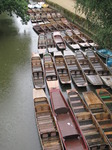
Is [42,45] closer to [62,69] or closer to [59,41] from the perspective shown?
[59,41]

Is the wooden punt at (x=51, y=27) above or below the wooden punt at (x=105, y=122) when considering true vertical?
above

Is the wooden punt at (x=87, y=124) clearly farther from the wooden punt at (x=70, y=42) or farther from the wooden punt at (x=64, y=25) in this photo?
the wooden punt at (x=64, y=25)

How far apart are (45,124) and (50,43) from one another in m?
13.7

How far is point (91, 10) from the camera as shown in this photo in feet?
43.5

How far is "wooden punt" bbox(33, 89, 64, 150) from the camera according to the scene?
Result: 11.2 m

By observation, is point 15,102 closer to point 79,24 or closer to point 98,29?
point 98,29

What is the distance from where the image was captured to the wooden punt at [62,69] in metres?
17.2

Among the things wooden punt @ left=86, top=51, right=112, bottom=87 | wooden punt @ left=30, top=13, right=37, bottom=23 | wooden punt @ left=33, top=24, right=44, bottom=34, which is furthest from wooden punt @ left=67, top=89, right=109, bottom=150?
wooden punt @ left=30, top=13, right=37, bottom=23

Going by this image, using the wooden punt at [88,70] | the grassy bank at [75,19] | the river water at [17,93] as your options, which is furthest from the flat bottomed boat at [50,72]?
the grassy bank at [75,19]

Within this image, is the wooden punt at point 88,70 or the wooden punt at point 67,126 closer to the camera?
the wooden punt at point 67,126

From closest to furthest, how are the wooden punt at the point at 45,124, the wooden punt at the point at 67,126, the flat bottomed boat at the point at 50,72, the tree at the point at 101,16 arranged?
the wooden punt at the point at 67,126 → the wooden punt at the point at 45,124 → the tree at the point at 101,16 → the flat bottomed boat at the point at 50,72

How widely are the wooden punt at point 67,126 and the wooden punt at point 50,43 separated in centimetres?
908

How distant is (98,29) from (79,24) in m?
19.0

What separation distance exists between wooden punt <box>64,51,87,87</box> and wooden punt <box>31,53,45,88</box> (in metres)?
2.50
